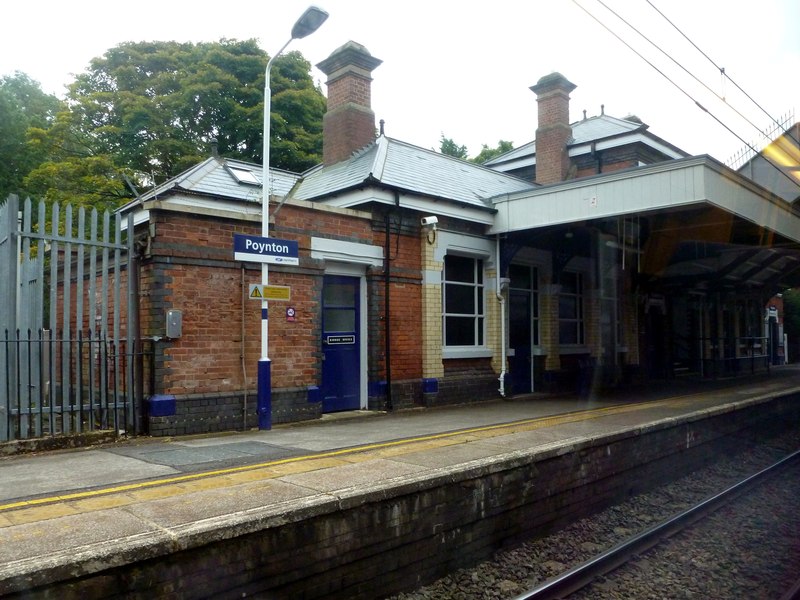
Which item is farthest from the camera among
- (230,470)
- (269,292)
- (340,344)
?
(340,344)

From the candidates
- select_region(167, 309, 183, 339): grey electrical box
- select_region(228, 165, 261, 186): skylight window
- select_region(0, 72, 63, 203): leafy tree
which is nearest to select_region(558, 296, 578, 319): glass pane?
select_region(228, 165, 261, 186): skylight window

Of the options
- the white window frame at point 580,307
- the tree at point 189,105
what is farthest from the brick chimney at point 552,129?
the tree at point 189,105

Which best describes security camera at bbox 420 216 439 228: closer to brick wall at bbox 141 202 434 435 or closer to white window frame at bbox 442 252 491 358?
white window frame at bbox 442 252 491 358

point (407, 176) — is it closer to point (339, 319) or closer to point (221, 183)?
point (339, 319)

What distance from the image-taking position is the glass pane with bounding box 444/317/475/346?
40.9ft

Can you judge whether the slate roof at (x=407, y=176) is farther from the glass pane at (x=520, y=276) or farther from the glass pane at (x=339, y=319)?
the glass pane at (x=339, y=319)

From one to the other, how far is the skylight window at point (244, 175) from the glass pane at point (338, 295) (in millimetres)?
3114

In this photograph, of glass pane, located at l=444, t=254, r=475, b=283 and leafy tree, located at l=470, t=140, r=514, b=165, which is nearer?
glass pane, located at l=444, t=254, r=475, b=283

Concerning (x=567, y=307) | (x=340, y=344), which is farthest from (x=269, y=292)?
(x=567, y=307)

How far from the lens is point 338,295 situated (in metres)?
10.9

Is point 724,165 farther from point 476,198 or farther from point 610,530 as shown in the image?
point 610,530

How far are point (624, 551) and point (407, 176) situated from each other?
8.09 meters

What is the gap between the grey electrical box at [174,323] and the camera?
27.0 feet

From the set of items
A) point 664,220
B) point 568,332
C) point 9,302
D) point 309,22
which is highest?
point 309,22
